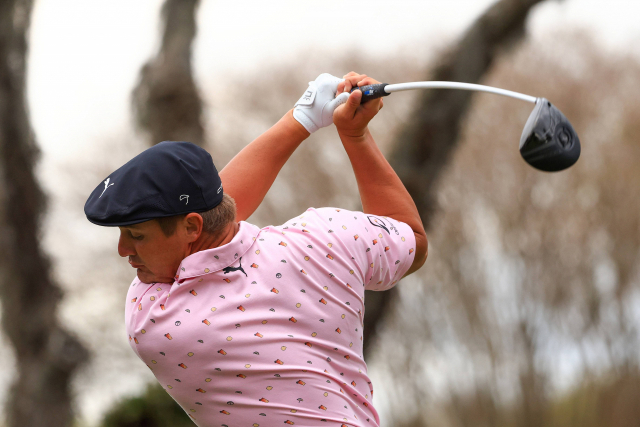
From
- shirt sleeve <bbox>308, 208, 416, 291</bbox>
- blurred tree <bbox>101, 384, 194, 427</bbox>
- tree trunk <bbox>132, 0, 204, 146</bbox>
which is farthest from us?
blurred tree <bbox>101, 384, 194, 427</bbox>

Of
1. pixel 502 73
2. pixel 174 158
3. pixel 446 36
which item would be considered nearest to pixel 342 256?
pixel 174 158

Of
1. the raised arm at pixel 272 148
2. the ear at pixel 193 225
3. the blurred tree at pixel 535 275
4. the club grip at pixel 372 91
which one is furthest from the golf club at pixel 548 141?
the blurred tree at pixel 535 275

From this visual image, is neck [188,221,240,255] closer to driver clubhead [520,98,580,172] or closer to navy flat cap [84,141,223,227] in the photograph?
navy flat cap [84,141,223,227]

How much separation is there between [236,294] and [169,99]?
→ 88.5 inches

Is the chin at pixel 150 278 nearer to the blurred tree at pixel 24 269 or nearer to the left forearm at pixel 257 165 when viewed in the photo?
the left forearm at pixel 257 165

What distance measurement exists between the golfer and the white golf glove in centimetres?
24

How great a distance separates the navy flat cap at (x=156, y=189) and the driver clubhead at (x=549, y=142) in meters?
0.41

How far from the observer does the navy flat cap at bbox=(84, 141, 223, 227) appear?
2.44ft

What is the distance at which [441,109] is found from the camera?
324 cm

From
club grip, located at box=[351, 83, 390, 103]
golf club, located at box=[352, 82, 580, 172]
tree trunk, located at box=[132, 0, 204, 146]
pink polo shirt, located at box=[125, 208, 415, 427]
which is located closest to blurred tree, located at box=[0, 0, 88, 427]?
tree trunk, located at box=[132, 0, 204, 146]

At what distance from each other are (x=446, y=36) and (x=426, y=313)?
64.0 inches

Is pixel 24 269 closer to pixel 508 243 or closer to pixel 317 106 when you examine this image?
pixel 317 106

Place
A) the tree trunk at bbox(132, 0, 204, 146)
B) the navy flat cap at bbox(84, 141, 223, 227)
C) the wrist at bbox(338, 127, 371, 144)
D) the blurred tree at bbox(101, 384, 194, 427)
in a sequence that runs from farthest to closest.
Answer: the blurred tree at bbox(101, 384, 194, 427) < the tree trunk at bbox(132, 0, 204, 146) < the wrist at bbox(338, 127, 371, 144) < the navy flat cap at bbox(84, 141, 223, 227)

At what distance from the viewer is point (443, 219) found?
12.1 feet
